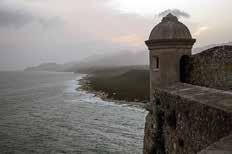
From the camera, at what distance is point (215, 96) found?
959cm

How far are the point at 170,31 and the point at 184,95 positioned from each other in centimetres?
512

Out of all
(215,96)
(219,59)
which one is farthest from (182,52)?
(215,96)

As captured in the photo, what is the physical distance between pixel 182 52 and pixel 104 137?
14688mm

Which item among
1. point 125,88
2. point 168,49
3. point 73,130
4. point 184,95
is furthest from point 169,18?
point 125,88

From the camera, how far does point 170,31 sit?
47.8 feet

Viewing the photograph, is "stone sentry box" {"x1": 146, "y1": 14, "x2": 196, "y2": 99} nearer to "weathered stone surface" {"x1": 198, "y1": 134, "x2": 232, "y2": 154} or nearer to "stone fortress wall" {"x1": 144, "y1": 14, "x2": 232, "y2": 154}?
"stone fortress wall" {"x1": 144, "y1": 14, "x2": 232, "y2": 154}

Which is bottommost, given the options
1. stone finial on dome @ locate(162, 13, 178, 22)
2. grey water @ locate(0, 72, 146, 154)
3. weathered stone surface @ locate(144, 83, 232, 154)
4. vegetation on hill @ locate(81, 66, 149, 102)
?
grey water @ locate(0, 72, 146, 154)

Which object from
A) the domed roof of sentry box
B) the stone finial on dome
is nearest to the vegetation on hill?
the stone finial on dome

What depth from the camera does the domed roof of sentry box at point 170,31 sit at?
14.5 m

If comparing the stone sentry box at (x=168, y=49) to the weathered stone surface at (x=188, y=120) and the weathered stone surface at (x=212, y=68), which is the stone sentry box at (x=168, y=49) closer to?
the weathered stone surface at (x=212, y=68)

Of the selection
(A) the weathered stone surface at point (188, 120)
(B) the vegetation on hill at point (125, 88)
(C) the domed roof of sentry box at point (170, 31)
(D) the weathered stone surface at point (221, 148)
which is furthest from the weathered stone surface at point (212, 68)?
(B) the vegetation on hill at point (125, 88)

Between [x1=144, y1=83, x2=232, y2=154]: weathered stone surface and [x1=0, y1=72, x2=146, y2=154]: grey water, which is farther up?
[x1=144, y1=83, x2=232, y2=154]: weathered stone surface

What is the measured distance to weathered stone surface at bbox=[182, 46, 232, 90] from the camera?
13255mm

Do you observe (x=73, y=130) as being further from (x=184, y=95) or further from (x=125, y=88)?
(x=125, y=88)
